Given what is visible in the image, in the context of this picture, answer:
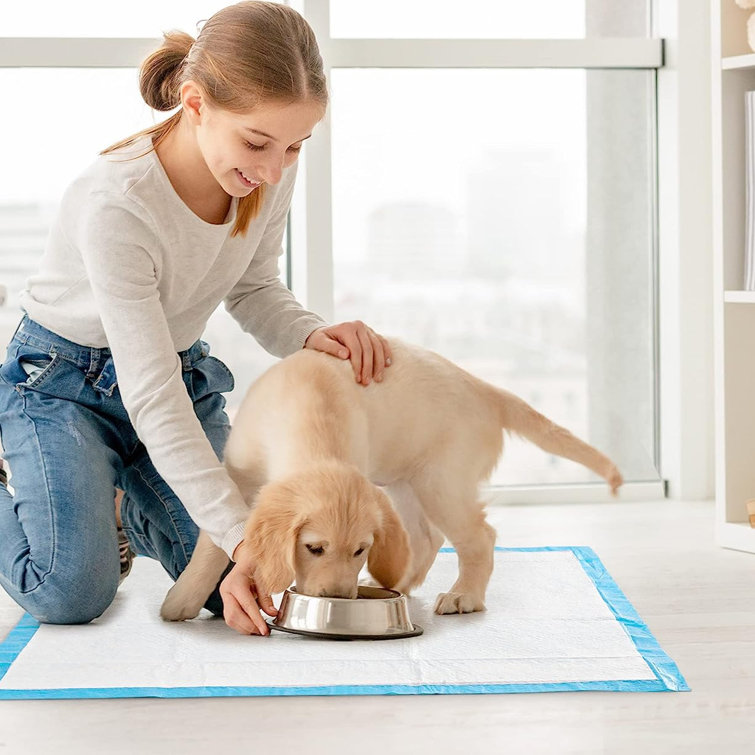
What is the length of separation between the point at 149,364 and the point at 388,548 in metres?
0.47

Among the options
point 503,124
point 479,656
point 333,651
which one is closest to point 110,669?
point 333,651

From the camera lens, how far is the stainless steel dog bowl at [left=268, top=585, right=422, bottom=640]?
163cm

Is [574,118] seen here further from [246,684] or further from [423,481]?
[246,684]

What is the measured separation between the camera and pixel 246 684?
147 cm

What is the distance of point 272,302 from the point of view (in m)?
2.05

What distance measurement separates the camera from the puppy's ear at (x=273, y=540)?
5.00 feet

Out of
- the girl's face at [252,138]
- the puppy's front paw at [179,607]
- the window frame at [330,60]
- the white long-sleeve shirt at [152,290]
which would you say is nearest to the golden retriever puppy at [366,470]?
the puppy's front paw at [179,607]

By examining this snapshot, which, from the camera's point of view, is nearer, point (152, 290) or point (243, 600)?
point (243, 600)

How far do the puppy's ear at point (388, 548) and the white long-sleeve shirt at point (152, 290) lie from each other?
0.22 meters

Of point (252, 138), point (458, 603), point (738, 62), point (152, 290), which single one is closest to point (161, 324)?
point (152, 290)

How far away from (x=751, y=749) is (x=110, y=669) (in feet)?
2.83

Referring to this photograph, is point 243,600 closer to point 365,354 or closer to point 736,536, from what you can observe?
point 365,354

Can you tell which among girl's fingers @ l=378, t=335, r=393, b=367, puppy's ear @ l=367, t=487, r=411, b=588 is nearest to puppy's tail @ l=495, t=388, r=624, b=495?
girl's fingers @ l=378, t=335, r=393, b=367

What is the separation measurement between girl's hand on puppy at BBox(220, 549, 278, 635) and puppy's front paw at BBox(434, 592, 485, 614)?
361 mm
